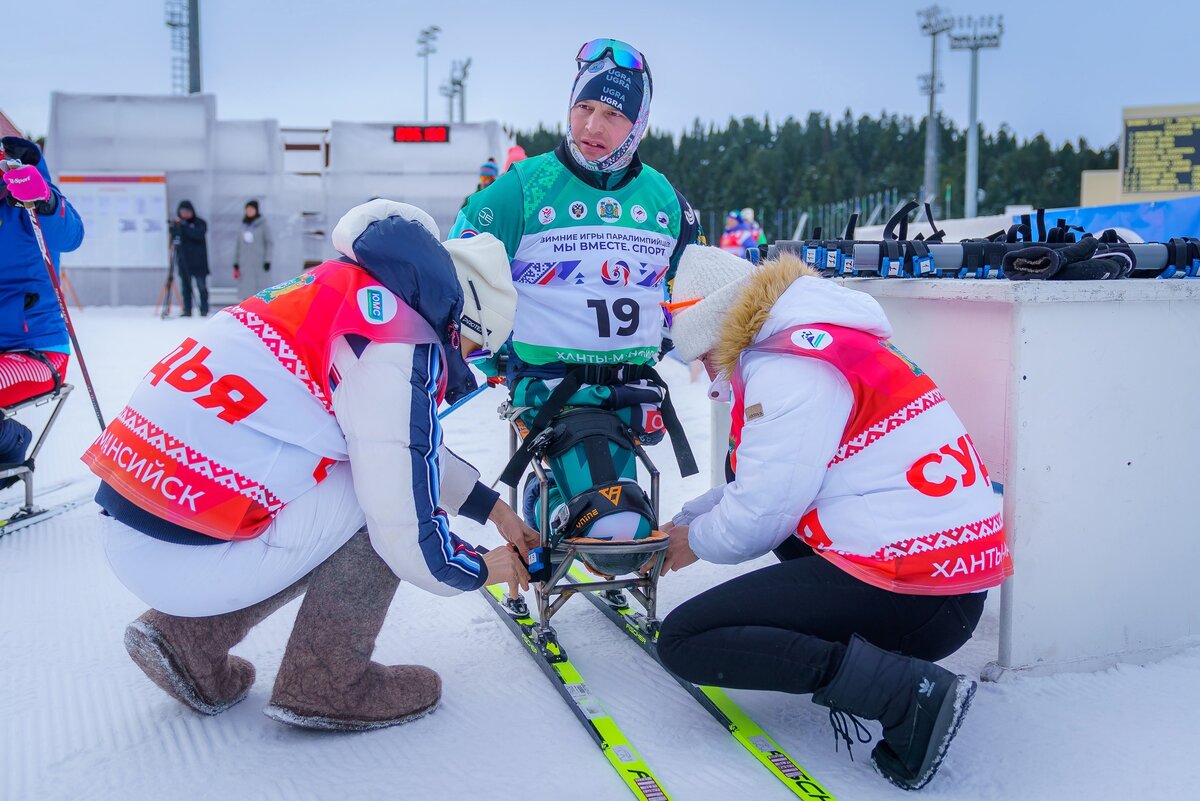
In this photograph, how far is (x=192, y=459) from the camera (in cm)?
172

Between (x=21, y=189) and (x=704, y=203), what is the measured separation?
45.3m

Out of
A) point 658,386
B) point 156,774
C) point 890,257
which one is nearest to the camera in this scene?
point 156,774

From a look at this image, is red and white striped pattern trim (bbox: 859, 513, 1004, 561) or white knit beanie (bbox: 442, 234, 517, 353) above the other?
white knit beanie (bbox: 442, 234, 517, 353)

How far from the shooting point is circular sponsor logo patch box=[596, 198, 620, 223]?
2.71 m

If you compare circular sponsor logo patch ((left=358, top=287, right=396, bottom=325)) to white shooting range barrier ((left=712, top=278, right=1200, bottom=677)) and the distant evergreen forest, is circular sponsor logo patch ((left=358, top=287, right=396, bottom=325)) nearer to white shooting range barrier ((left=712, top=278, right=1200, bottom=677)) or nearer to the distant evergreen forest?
white shooting range barrier ((left=712, top=278, right=1200, bottom=677))

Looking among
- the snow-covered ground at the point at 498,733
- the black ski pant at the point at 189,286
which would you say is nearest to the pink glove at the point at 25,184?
the snow-covered ground at the point at 498,733

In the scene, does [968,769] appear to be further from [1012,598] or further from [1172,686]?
[1172,686]

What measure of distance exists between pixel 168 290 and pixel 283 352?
1271cm

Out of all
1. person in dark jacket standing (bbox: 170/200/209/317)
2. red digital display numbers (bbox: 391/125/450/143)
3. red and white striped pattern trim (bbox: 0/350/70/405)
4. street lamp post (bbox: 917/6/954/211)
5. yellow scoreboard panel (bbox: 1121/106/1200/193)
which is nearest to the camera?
red and white striped pattern trim (bbox: 0/350/70/405)

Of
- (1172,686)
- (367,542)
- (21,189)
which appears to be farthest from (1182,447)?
(21,189)

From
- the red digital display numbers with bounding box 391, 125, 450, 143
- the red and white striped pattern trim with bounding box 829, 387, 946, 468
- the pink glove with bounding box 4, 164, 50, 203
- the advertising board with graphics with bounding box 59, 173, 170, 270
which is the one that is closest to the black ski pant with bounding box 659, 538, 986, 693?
the red and white striped pattern trim with bounding box 829, 387, 946, 468

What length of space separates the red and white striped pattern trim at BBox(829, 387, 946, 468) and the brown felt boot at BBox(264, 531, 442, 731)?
3.17ft

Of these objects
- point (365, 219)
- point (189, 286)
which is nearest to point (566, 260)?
point (365, 219)

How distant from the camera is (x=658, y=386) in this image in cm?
280
